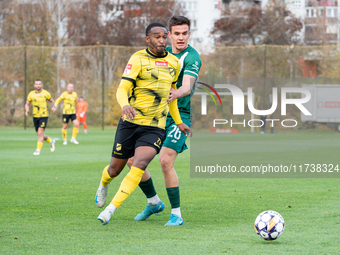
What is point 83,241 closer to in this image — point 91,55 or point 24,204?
point 24,204

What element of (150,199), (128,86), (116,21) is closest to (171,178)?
(150,199)

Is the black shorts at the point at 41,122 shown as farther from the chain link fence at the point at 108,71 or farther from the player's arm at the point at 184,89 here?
the chain link fence at the point at 108,71

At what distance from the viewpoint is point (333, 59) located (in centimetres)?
3362

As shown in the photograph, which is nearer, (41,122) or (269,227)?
(269,227)

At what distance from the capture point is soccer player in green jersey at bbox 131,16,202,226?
20.2 ft

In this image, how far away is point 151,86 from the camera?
5.98 metres

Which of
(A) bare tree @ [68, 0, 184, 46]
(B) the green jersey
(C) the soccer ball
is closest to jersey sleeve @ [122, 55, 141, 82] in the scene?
(B) the green jersey

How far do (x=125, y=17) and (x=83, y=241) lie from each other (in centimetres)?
4850

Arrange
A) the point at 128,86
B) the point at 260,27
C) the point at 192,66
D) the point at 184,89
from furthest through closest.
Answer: the point at 260,27, the point at 192,66, the point at 184,89, the point at 128,86

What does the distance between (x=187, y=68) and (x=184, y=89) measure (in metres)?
0.38

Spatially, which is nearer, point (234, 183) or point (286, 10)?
point (234, 183)

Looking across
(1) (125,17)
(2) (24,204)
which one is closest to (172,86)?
(2) (24,204)

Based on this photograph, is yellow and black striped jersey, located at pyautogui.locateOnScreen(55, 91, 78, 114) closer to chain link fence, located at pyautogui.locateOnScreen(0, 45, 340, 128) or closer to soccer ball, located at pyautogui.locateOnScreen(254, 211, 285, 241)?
chain link fence, located at pyautogui.locateOnScreen(0, 45, 340, 128)

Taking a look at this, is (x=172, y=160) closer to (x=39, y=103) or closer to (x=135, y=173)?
(x=135, y=173)
